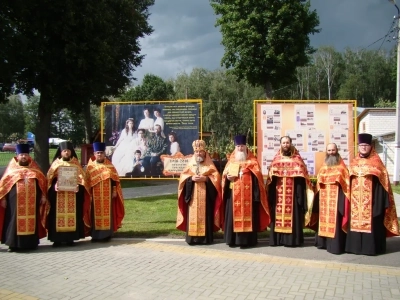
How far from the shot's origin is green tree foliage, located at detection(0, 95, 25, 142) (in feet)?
295

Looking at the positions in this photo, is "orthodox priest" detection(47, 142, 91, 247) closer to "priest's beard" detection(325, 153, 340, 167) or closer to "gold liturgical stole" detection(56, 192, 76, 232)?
"gold liturgical stole" detection(56, 192, 76, 232)

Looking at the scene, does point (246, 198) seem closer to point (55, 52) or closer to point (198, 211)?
point (198, 211)

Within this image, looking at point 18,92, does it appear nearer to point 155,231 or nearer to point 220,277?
point 155,231

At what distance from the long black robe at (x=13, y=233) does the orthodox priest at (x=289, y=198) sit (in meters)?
4.97

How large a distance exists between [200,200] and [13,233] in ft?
12.7

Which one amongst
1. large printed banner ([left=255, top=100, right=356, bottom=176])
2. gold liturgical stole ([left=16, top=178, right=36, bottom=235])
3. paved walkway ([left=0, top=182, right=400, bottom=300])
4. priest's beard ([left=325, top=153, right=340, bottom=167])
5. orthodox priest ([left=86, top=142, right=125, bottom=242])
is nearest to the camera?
paved walkway ([left=0, top=182, right=400, bottom=300])

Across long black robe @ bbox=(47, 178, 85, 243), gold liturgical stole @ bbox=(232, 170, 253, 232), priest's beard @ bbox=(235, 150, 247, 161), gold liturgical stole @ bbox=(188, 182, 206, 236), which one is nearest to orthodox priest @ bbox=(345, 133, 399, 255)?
gold liturgical stole @ bbox=(232, 170, 253, 232)

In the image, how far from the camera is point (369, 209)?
7938mm

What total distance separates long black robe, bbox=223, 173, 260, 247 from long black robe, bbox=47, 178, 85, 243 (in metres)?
3.18

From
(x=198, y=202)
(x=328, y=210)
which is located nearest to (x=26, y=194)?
(x=198, y=202)

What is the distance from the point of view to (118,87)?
2955 cm

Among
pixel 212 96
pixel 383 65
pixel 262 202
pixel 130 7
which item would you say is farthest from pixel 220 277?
pixel 383 65

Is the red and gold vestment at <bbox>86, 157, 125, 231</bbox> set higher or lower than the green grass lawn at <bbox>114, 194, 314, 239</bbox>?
higher

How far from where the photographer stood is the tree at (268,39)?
104 feet
